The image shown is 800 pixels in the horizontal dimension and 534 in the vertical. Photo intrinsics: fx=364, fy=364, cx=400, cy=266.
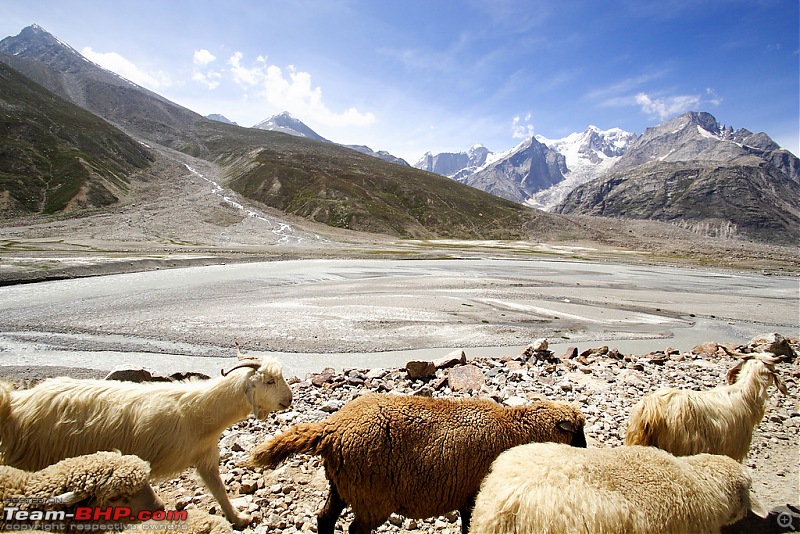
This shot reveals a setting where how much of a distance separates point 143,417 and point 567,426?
600cm

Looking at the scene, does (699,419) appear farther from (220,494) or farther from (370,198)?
(370,198)

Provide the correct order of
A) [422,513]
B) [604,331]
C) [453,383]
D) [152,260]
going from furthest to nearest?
[152,260] < [604,331] < [453,383] < [422,513]

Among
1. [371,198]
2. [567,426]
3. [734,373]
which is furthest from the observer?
[371,198]

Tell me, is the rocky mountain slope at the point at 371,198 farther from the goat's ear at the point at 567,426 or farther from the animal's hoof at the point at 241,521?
the goat's ear at the point at 567,426

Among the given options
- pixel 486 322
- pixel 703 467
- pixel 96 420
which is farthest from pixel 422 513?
pixel 486 322

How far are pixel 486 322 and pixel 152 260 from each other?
3555cm

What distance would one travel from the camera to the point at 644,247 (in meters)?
116

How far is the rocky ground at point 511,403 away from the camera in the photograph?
5559 millimetres

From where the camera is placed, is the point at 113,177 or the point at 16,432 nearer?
the point at 16,432

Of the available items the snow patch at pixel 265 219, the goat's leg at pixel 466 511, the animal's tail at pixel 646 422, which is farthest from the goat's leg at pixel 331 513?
the snow patch at pixel 265 219

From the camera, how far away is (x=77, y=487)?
2889mm

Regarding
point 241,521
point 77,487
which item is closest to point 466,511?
point 241,521

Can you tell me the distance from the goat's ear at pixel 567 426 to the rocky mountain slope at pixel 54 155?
110 metres

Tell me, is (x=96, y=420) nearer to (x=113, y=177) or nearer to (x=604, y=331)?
(x=604, y=331)
